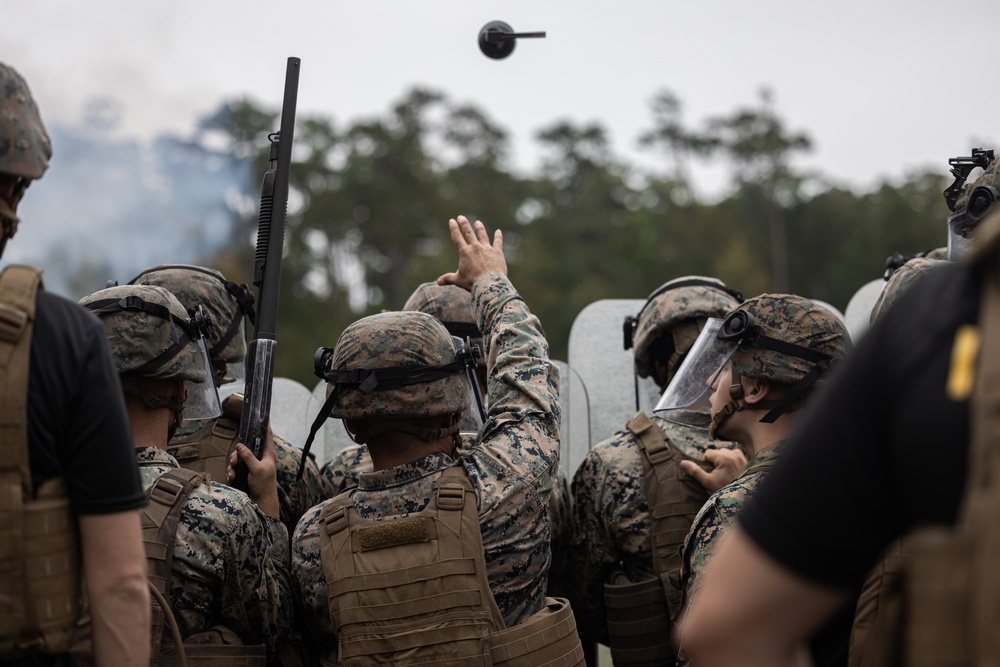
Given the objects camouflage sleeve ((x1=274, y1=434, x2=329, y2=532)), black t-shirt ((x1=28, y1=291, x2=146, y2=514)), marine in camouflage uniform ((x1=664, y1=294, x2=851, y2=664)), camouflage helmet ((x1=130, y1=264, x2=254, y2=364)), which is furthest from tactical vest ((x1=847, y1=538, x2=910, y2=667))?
camouflage helmet ((x1=130, y1=264, x2=254, y2=364))

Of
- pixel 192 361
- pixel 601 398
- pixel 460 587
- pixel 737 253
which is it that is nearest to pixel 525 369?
pixel 460 587

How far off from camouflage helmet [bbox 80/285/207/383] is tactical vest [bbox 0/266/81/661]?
1.41 m

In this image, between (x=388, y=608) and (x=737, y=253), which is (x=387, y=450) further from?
(x=737, y=253)

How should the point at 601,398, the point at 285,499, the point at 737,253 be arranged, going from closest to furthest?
1. the point at 285,499
2. the point at 601,398
3. the point at 737,253

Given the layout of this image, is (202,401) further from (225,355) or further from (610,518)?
(610,518)

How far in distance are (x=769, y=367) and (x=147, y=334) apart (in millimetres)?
2102

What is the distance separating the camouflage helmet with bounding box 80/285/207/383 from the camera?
12.0 ft

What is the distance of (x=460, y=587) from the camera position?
10.6 ft

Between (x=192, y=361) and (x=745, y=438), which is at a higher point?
(x=192, y=361)

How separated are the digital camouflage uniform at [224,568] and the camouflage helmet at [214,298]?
139 centimetres

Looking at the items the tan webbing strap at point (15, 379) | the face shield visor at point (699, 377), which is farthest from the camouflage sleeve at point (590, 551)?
the tan webbing strap at point (15, 379)

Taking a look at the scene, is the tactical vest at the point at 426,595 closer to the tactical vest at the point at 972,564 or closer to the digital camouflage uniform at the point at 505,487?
the digital camouflage uniform at the point at 505,487

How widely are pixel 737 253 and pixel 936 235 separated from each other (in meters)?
7.75

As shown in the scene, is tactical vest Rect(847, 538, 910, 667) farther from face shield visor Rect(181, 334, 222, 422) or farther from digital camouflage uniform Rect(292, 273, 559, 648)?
face shield visor Rect(181, 334, 222, 422)
